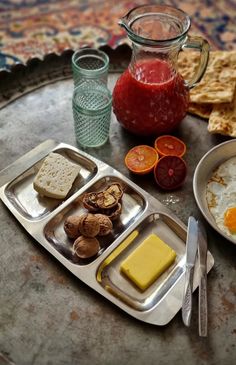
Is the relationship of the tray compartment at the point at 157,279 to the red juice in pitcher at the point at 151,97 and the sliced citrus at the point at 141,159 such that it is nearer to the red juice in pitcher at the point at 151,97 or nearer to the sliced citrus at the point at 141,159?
the sliced citrus at the point at 141,159

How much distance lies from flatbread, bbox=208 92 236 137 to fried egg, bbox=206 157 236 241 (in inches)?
3.8

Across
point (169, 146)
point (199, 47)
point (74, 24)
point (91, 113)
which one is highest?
point (199, 47)

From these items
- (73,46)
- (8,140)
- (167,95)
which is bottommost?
(73,46)

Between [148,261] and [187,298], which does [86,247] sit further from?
[187,298]

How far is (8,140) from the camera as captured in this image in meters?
1.45

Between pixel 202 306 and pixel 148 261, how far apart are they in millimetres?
172

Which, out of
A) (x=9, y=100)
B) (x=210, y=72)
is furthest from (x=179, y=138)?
Result: (x=9, y=100)

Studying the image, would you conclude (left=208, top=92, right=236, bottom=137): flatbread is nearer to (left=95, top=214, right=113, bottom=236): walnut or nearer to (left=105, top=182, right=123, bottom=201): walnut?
(left=105, top=182, right=123, bottom=201): walnut

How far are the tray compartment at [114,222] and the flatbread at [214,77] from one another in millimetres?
427

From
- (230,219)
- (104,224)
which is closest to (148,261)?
(104,224)

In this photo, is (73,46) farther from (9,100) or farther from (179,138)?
(179,138)

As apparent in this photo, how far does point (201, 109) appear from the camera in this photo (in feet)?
5.13

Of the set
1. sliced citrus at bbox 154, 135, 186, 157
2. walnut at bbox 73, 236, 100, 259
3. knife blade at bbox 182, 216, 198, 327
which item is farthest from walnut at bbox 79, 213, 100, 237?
sliced citrus at bbox 154, 135, 186, 157

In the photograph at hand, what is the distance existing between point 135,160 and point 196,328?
0.53m
